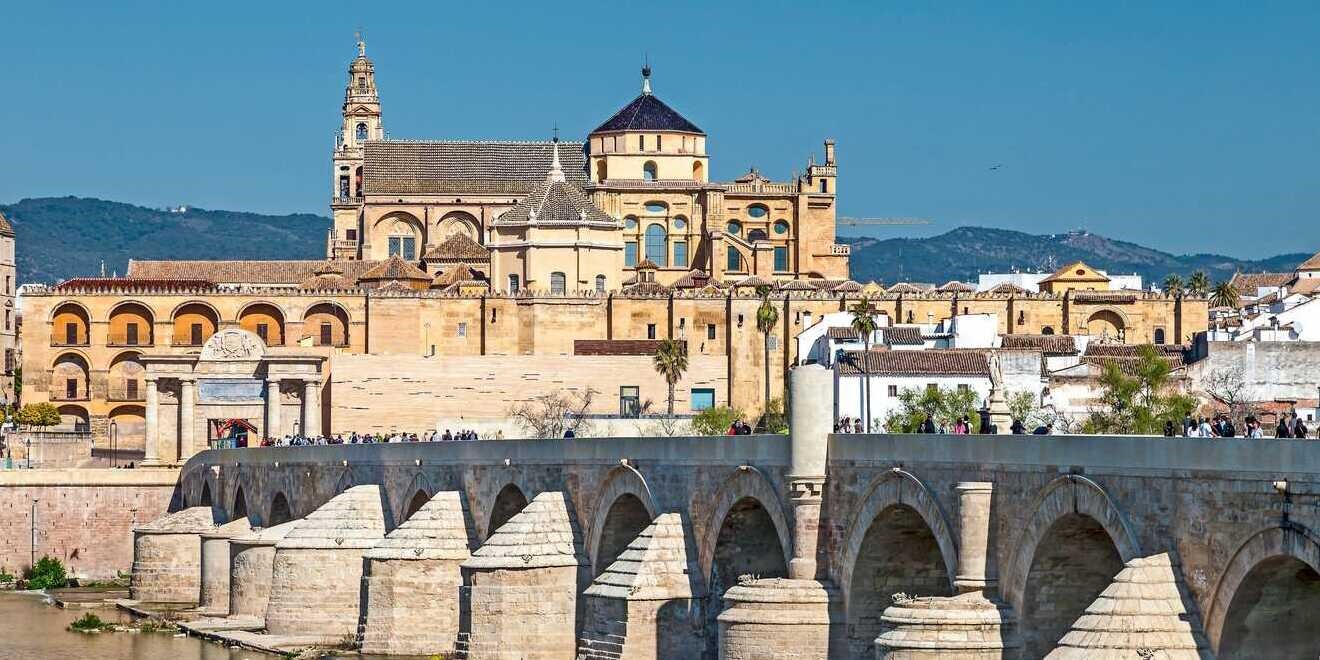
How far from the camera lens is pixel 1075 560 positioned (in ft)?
98.1

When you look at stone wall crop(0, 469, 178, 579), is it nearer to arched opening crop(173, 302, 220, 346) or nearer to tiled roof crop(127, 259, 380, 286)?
arched opening crop(173, 302, 220, 346)

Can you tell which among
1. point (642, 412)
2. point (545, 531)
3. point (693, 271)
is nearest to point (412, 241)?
point (693, 271)

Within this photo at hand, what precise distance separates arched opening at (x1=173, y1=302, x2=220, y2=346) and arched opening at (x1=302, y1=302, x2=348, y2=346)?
361cm

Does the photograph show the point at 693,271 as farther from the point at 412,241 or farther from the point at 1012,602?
the point at 1012,602

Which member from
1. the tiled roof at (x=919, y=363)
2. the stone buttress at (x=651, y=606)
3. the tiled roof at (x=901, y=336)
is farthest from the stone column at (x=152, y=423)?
the stone buttress at (x=651, y=606)

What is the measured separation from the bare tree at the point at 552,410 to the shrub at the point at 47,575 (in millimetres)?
15249

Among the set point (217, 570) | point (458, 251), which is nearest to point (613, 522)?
point (217, 570)

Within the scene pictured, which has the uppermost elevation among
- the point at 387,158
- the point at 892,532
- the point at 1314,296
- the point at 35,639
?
the point at 387,158

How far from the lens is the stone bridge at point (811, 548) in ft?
85.1

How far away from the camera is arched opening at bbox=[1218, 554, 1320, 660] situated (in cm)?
2562

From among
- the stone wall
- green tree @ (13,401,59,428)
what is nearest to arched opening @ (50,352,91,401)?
green tree @ (13,401,59,428)

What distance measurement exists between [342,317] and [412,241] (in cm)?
2103

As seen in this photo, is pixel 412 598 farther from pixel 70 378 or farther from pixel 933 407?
pixel 70 378

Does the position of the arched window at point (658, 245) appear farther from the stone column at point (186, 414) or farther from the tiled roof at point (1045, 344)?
the tiled roof at point (1045, 344)
